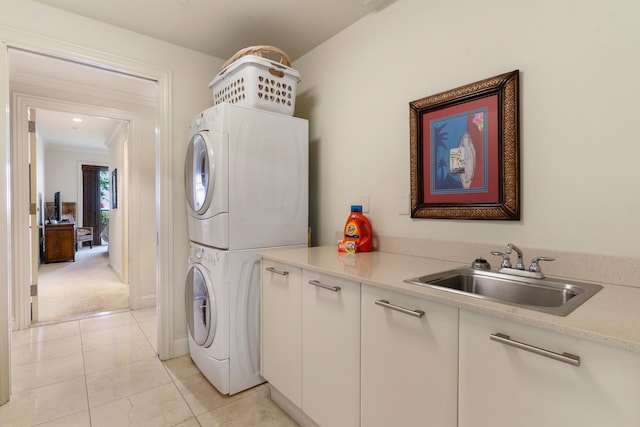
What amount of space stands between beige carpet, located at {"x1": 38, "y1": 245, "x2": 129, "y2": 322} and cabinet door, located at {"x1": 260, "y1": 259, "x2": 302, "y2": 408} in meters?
2.58

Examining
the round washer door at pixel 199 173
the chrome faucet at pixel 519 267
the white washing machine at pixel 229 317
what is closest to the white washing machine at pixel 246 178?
the round washer door at pixel 199 173

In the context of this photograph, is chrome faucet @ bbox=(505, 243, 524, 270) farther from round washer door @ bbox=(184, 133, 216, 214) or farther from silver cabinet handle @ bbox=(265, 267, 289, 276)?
round washer door @ bbox=(184, 133, 216, 214)

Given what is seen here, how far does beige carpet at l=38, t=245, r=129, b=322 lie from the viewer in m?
3.38

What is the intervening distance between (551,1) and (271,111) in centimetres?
148

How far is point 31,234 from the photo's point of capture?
10.1ft

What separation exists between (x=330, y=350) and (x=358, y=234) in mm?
721

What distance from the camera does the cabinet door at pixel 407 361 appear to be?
3.12 feet

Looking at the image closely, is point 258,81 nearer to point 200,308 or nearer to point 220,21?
point 220,21

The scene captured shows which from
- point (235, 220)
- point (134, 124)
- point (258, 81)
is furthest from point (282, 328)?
point (134, 124)

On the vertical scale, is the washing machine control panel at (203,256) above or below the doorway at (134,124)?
below

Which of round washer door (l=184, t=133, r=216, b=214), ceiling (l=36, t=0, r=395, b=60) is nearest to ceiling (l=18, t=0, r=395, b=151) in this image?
ceiling (l=36, t=0, r=395, b=60)

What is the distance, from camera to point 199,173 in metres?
2.01

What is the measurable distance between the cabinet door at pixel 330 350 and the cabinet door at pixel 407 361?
58mm

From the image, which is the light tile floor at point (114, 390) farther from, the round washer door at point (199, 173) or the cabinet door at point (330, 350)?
the round washer door at point (199, 173)
